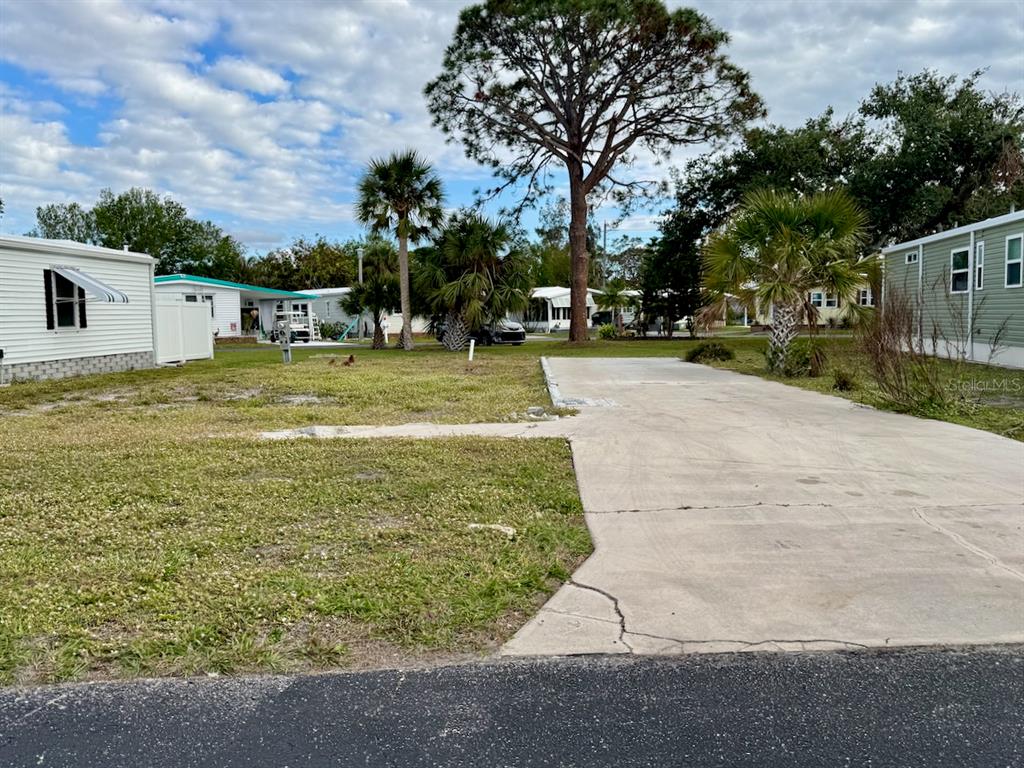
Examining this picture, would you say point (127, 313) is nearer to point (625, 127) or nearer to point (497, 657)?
point (497, 657)

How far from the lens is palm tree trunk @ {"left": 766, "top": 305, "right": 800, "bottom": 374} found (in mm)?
15586

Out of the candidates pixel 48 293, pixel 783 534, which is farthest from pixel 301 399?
pixel 783 534

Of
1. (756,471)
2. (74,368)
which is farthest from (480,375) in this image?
(756,471)

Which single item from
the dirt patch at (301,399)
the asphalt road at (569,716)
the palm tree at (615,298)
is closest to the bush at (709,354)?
the dirt patch at (301,399)

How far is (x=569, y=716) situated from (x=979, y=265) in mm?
18358

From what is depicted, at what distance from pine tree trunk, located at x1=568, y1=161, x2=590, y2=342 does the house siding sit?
16652 millimetres

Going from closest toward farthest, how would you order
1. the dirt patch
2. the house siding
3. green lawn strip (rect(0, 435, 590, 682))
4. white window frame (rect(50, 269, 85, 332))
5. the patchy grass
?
green lawn strip (rect(0, 435, 590, 682)), the patchy grass, the dirt patch, the house siding, white window frame (rect(50, 269, 85, 332))

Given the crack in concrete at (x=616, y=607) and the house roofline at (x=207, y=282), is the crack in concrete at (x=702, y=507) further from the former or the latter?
the house roofline at (x=207, y=282)

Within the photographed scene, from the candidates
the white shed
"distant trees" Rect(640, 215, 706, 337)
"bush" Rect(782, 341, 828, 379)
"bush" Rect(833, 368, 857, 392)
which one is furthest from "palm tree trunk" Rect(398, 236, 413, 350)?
"bush" Rect(833, 368, 857, 392)

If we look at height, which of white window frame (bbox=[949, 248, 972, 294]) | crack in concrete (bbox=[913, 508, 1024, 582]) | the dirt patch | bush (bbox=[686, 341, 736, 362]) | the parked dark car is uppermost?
white window frame (bbox=[949, 248, 972, 294])

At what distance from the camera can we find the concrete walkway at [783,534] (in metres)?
3.53

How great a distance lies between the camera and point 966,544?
4637 mm

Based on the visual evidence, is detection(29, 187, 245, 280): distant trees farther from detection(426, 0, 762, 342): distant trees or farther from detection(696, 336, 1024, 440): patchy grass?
detection(696, 336, 1024, 440): patchy grass

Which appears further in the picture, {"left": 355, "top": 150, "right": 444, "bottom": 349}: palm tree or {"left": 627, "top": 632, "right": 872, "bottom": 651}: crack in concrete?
{"left": 355, "top": 150, "right": 444, "bottom": 349}: palm tree
